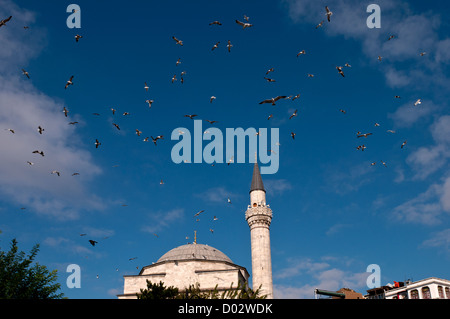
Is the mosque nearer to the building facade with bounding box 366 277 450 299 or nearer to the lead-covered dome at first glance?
the lead-covered dome

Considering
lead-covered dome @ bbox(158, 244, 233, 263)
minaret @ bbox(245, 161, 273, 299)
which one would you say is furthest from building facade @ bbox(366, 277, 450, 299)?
lead-covered dome @ bbox(158, 244, 233, 263)

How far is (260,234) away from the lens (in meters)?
34.0

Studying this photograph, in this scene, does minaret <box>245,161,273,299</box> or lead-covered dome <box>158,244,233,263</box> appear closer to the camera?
minaret <box>245,161,273,299</box>

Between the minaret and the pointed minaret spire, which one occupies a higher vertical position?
the pointed minaret spire

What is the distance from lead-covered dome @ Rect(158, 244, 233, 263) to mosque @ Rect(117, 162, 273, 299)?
9 centimetres

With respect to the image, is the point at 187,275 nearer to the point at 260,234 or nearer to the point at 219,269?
the point at 219,269

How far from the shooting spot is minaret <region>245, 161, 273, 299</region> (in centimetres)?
3194

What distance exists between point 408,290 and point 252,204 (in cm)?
1788

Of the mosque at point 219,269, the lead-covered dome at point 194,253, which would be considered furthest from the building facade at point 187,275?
the lead-covered dome at point 194,253

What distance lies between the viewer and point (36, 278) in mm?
22656
